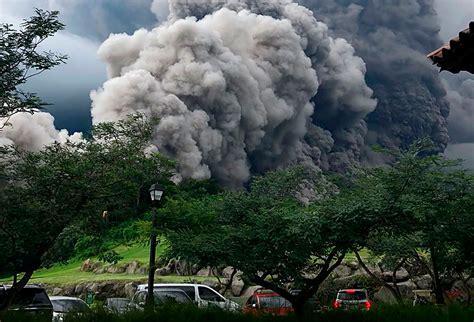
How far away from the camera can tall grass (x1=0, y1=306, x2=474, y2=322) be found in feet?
26.3

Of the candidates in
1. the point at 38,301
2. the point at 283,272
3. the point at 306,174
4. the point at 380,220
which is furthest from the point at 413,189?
the point at 38,301

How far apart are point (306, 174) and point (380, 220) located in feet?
13.2

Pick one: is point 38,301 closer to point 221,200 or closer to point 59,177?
point 59,177

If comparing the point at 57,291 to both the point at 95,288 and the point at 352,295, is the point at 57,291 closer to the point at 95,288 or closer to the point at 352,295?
the point at 95,288

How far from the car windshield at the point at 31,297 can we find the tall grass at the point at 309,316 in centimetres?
601

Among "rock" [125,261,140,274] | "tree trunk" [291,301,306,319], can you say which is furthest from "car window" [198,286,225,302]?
"rock" [125,261,140,274]

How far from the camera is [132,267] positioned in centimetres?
3806

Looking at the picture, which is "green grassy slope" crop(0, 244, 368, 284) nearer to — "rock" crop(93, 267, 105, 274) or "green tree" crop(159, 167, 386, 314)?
"rock" crop(93, 267, 105, 274)

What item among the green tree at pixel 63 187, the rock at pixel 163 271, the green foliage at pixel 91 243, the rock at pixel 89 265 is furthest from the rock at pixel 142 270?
the green tree at pixel 63 187

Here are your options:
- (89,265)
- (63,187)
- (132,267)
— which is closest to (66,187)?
(63,187)

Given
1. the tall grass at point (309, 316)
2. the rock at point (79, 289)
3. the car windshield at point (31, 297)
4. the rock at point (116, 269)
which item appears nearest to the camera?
the tall grass at point (309, 316)

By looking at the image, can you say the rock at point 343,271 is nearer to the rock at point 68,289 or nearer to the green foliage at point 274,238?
the rock at point 68,289

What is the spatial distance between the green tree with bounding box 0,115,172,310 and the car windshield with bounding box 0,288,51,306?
0.86m

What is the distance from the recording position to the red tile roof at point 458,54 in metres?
5.99
